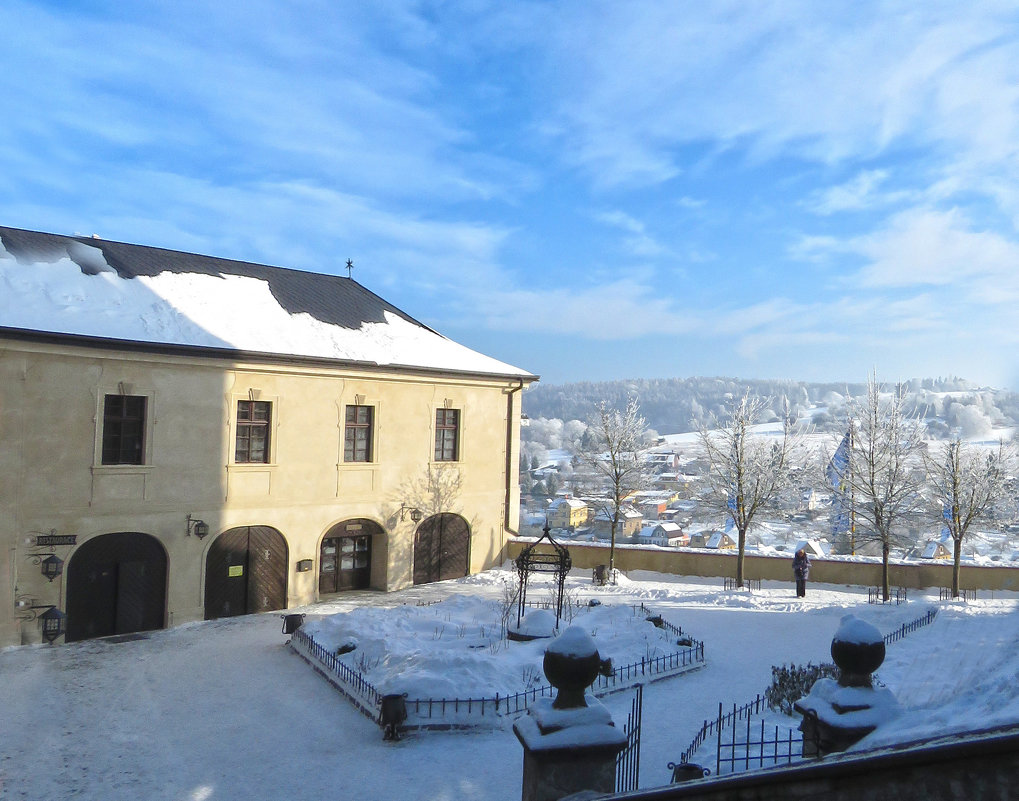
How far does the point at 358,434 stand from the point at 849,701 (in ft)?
56.9

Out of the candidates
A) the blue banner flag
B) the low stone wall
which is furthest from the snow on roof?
the blue banner flag

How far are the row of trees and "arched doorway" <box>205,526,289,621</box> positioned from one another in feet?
36.5

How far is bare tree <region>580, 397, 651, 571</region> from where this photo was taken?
26922mm

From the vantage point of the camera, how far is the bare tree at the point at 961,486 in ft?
77.5

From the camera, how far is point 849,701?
17.9 ft

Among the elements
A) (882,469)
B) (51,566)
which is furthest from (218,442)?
(882,469)

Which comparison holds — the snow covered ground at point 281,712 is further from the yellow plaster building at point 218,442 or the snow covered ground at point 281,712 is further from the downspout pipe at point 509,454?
the downspout pipe at point 509,454

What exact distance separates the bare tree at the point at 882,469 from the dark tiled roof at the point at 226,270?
16107mm

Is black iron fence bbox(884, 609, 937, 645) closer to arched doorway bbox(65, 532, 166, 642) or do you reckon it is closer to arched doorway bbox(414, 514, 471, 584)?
arched doorway bbox(414, 514, 471, 584)

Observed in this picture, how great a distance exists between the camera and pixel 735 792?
3.72 meters

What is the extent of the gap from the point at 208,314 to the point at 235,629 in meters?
8.21

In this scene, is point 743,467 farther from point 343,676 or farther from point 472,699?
point 343,676

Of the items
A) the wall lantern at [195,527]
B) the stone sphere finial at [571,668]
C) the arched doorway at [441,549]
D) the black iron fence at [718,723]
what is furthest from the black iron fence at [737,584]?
the stone sphere finial at [571,668]

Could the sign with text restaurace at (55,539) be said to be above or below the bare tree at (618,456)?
below
